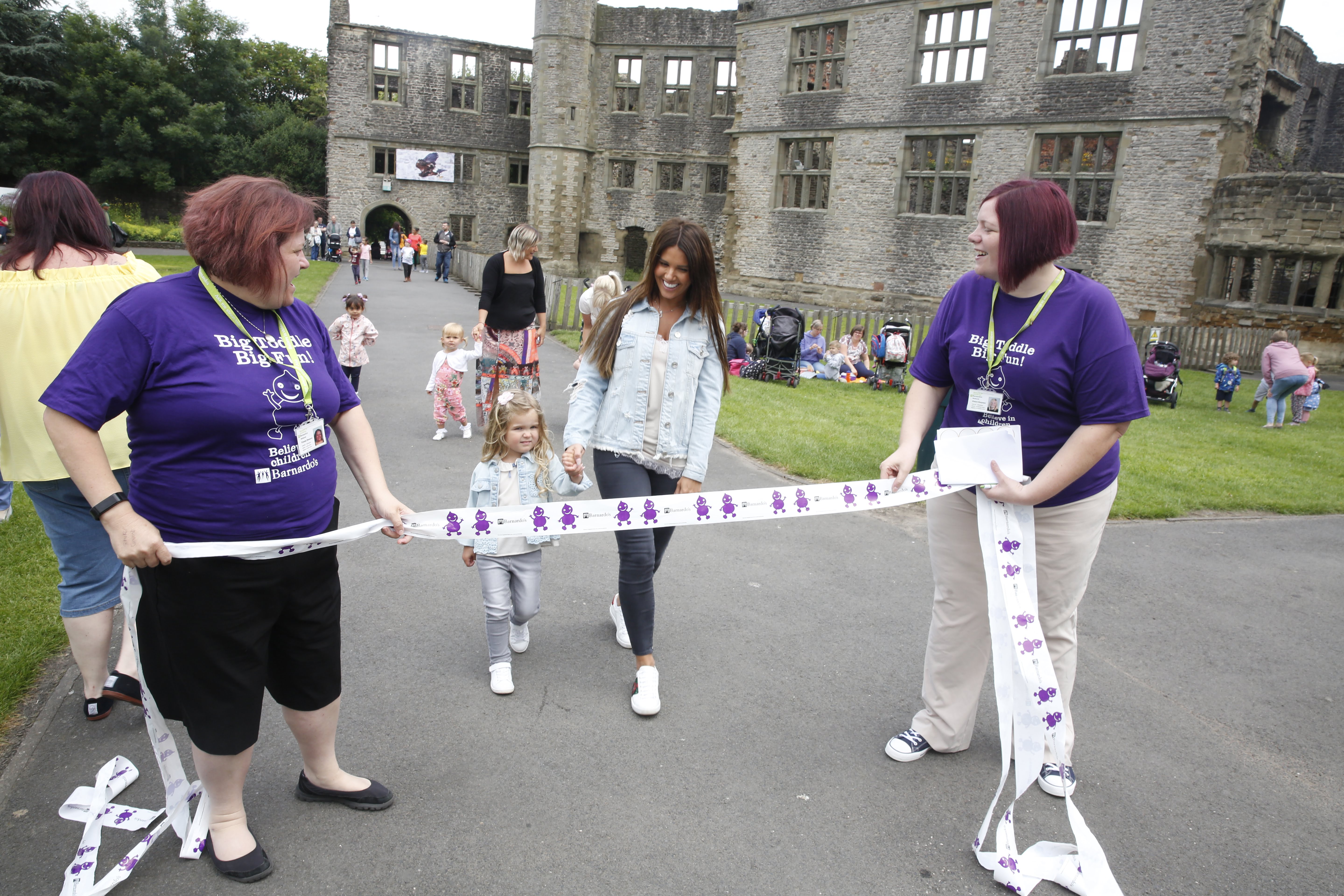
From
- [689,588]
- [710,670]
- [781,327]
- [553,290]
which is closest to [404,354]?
[781,327]

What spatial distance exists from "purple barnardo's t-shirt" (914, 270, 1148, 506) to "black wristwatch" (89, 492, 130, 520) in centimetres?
271

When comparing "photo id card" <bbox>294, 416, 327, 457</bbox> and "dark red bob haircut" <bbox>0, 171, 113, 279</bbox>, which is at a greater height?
"dark red bob haircut" <bbox>0, 171, 113, 279</bbox>

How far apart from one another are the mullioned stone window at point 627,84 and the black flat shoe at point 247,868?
41032 millimetres

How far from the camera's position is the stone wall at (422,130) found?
42.6 meters

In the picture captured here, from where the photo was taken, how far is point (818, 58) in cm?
2941

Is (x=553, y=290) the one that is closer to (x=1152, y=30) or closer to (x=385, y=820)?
(x=1152, y=30)

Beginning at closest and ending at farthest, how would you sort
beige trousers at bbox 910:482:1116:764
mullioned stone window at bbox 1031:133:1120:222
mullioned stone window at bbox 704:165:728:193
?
beige trousers at bbox 910:482:1116:764, mullioned stone window at bbox 1031:133:1120:222, mullioned stone window at bbox 704:165:728:193

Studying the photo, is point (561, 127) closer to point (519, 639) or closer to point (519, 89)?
point (519, 89)

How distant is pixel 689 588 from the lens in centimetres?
525

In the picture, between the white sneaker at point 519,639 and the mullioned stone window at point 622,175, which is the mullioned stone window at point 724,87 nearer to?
the mullioned stone window at point 622,175

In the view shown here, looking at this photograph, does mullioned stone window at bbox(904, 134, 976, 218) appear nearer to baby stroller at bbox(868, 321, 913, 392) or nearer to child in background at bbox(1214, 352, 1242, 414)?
child in background at bbox(1214, 352, 1242, 414)

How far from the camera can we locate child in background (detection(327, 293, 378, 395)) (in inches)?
370

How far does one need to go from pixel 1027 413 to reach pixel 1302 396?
13.7 metres

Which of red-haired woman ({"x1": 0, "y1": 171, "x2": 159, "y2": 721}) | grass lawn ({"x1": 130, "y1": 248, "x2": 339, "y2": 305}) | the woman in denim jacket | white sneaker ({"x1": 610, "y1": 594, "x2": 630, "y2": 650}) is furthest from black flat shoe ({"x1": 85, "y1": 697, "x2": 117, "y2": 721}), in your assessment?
grass lawn ({"x1": 130, "y1": 248, "x2": 339, "y2": 305})
